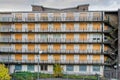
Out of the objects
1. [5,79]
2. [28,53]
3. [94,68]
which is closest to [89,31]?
[94,68]

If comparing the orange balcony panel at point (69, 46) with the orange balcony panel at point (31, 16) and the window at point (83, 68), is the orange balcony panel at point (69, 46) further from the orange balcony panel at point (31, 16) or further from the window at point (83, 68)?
the orange balcony panel at point (31, 16)

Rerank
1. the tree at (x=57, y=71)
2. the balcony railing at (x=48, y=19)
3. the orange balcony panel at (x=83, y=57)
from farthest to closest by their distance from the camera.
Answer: the orange balcony panel at (x=83, y=57), the balcony railing at (x=48, y=19), the tree at (x=57, y=71)

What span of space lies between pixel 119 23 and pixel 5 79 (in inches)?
1183

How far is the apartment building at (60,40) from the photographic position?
87.6 meters

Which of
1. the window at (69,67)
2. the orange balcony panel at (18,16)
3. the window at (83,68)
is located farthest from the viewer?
the orange balcony panel at (18,16)

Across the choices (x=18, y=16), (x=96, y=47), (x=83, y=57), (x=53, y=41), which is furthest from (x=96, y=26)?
(x=18, y=16)

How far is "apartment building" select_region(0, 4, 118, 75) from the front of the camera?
3450 inches

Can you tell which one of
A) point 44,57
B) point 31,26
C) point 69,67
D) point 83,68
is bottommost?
point 83,68

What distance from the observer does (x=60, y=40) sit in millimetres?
88250

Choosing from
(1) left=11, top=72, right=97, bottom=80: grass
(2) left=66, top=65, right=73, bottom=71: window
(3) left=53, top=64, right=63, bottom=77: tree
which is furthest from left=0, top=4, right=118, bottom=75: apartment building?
(1) left=11, top=72, right=97, bottom=80: grass

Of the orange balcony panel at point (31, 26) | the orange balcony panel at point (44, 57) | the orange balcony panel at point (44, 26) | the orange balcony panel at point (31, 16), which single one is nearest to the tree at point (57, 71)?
the orange balcony panel at point (44, 57)

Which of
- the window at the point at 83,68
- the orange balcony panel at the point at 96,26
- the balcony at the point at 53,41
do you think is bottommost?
the window at the point at 83,68

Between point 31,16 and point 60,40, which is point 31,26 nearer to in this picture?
point 31,16

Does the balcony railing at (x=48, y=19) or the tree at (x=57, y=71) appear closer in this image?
the tree at (x=57, y=71)
